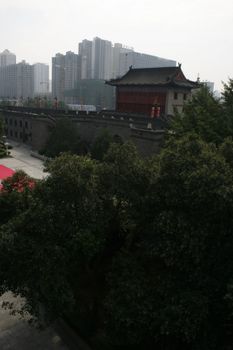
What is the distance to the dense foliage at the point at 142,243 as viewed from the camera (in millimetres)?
7656

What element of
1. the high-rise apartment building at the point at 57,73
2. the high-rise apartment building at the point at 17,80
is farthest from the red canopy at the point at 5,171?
the high-rise apartment building at the point at 17,80

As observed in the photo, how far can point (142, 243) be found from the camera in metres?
8.50

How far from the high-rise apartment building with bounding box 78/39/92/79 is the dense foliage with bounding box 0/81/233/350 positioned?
110871 mm

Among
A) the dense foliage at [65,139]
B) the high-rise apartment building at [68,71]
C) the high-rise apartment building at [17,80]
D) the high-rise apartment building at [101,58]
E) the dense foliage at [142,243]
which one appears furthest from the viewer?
the high-rise apartment building at [17,80]

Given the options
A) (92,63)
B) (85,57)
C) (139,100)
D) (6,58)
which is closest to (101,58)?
(92,63)

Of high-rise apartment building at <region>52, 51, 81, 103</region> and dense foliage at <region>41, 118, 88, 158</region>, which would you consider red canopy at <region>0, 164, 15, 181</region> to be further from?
high-rise apartment building at <region>52, 51, 81, 103</region>

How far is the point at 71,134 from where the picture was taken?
3406 centimetres

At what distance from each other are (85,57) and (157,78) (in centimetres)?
8685

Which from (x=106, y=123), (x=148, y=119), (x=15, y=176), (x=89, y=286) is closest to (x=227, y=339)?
(x=89, y=286)

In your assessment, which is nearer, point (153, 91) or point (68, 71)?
point (153, 91)

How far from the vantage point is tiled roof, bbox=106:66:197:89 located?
112 feet

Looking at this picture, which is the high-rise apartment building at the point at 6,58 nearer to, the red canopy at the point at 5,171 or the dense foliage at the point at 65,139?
the dense foliage at the point at 65,139

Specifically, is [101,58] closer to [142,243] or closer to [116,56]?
[116,56]

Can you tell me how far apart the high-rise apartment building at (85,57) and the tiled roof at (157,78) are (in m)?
79.8
